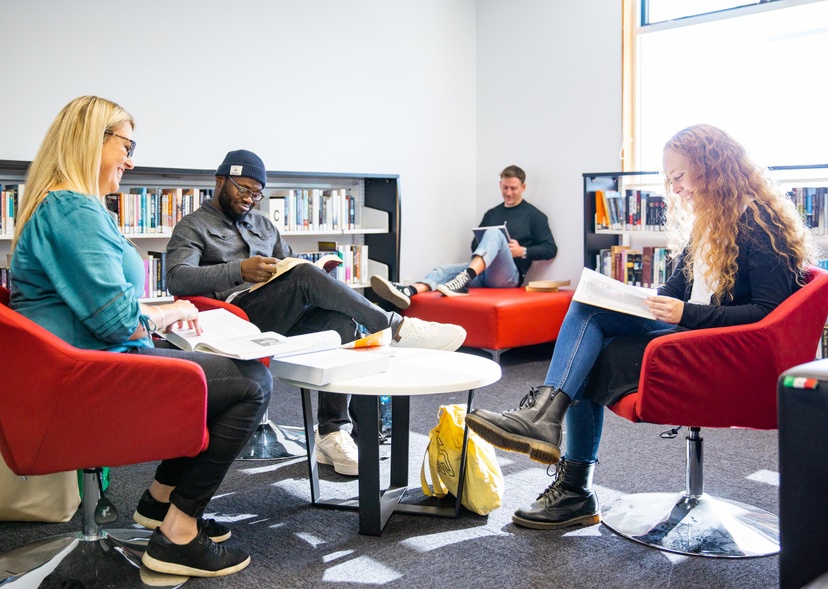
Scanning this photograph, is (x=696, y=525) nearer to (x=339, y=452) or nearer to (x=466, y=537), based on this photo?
(x=466, y=537)

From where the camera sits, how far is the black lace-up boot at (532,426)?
2150 millimetres

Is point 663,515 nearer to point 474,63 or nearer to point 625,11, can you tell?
point 625,11

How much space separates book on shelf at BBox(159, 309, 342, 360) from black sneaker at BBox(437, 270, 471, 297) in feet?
8.38

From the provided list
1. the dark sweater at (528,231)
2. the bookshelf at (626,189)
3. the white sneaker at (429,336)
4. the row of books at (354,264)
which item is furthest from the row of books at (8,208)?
the bookshelf at (626,189)

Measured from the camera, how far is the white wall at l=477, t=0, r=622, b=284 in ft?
17.6

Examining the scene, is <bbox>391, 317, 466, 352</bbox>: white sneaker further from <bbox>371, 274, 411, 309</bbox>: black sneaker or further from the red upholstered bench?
the red upholstered bench

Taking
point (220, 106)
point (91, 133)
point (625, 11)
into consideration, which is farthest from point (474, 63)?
point (91, 133)

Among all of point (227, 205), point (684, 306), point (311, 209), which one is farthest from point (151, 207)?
point (684, 306)

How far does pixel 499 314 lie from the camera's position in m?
4.64

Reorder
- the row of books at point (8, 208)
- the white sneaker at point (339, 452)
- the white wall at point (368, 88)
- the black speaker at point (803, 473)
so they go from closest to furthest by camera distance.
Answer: the black speaker at point (803, 473), the white sneaker at point (339, 452), the row of books at point (8, 208), the white wall at point (368, 88)

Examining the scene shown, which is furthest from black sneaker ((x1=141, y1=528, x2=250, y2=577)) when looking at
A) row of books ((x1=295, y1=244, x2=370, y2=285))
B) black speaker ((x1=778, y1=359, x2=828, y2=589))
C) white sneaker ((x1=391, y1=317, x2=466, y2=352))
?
row of books ((x1=295, y1=244, x2=370, y2=285))

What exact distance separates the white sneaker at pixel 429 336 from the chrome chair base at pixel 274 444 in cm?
54

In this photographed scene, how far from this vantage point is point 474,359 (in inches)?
99.5

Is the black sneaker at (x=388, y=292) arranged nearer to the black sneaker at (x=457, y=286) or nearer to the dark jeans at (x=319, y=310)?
the black sneaker at (x=457, y=286)
